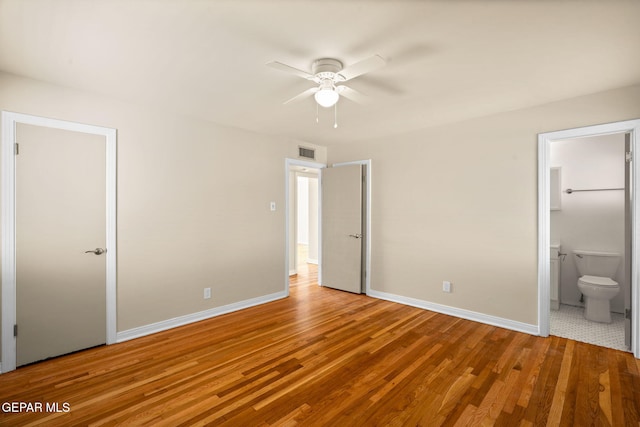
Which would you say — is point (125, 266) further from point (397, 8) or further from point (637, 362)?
point (637, 362)

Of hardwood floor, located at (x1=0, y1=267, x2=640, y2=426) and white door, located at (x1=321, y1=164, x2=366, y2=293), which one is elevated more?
white door, located at (x1=321, y1=164, x2=366, y2=293)

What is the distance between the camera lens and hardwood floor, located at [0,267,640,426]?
1.91m

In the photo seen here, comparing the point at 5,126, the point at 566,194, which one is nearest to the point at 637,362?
the point at 566,194

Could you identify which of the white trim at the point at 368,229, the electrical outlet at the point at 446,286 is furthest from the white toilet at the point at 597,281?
the white trim at the point at 368,229

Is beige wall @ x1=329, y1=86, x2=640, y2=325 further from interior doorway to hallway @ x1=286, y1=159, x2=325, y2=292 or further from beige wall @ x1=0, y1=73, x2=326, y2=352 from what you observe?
beige wall @ x1=0, y1=73, x2=326, y2=352

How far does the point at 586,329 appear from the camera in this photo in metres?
3.32

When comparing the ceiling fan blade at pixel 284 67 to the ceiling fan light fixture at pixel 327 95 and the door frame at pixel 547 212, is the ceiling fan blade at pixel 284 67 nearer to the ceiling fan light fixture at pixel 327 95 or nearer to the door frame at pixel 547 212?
the ceiling fan light fixture at pixel 327 95

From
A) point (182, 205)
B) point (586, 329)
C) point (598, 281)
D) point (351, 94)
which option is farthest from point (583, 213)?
point (182, 205)

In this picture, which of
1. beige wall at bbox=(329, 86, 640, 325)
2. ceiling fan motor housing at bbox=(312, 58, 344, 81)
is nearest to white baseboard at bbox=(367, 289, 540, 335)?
beige wall at bbox=(329, 86, 640, 325)

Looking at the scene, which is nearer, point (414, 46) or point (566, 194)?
point (414, 46)

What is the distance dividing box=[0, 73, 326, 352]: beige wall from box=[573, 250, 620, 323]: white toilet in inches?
156

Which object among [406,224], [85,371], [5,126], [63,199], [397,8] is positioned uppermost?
[397,8]

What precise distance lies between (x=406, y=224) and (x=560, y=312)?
227 cm

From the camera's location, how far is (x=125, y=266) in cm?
306
